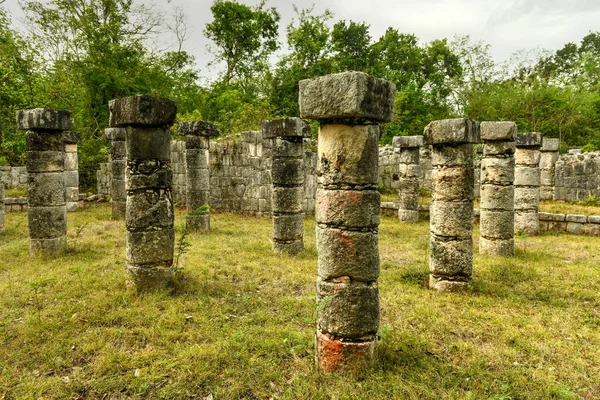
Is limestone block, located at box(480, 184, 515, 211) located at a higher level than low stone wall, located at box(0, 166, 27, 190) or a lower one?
lower

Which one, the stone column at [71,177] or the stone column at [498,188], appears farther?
the stone column at [71,177]

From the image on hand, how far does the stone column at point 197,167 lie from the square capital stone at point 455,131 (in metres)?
7.16

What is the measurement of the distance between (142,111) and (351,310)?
4.22m

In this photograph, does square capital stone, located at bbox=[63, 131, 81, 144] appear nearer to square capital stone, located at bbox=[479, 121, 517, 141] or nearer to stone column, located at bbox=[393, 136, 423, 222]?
stone column, located at bbox=[393, 136, 423, 222]

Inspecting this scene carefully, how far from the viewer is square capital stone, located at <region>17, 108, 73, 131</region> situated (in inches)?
309

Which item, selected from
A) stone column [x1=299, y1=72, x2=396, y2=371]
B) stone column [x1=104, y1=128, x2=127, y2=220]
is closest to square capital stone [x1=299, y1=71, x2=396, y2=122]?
stone column [x1=299, y1=72, x2=396, y2=371]

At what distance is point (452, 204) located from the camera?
6.47 meters

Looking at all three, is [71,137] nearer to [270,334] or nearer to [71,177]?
[71,177]

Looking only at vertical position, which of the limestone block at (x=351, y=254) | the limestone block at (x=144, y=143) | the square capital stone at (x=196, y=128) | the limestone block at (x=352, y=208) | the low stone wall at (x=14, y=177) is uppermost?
the square capital stone at (x=196, y=128)

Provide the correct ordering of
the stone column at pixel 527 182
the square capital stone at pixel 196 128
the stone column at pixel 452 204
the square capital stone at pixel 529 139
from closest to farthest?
the stone column at pixel 452 204, the square capital stone at pixel 529 139, the stone column at pixel 527 182, the square capital stone at pixel 196 128

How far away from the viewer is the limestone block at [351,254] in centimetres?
386

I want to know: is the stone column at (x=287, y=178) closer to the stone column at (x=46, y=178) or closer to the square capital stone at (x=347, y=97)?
the stone column at (x=46, y=178)

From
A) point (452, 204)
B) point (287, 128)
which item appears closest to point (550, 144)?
point (452, 204)

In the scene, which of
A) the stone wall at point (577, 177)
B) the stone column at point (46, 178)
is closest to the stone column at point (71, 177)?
the stone column at point (46, 178)
